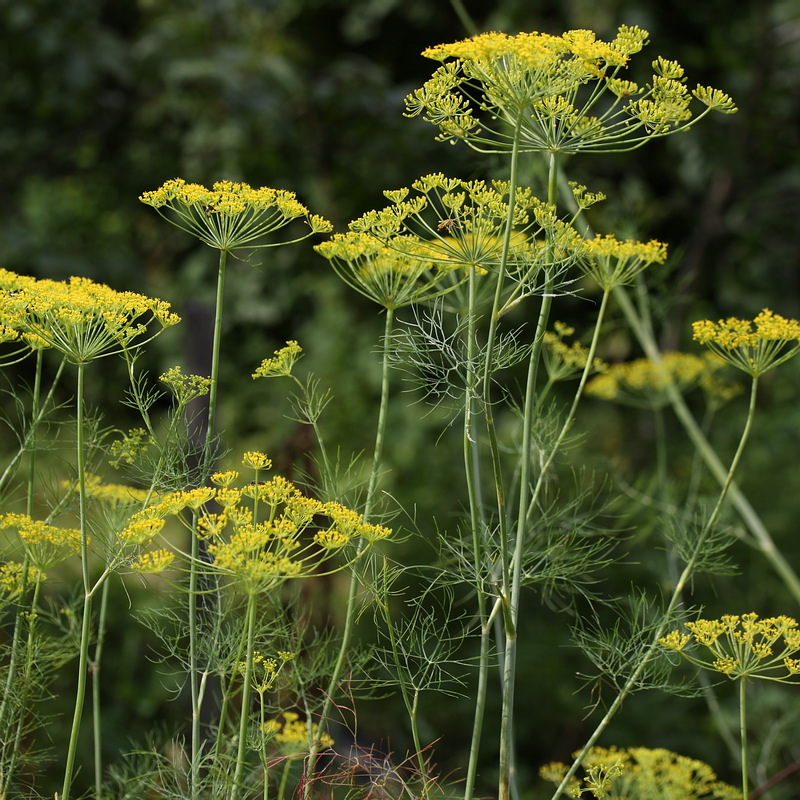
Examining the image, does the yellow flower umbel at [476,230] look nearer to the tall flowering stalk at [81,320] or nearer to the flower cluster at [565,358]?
the tall flowering stalk at [81,320]

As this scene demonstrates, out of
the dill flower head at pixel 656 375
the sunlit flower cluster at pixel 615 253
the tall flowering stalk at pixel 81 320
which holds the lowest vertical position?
the tall flowering stalk at pixel 81 320

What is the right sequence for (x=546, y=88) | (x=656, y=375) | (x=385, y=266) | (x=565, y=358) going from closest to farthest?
(x=546, y=88) < (x=385, y=266) < (x=565, y=358) < (x=656, y=375)

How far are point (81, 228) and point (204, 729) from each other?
4.77m

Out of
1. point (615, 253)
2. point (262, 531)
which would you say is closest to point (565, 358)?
point (615, 253)

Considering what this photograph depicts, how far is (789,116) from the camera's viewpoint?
6555 mm

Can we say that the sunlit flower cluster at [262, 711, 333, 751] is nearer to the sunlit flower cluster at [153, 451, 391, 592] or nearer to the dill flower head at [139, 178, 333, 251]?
the sunlit flower cluster at [153, 451, 391, 592]

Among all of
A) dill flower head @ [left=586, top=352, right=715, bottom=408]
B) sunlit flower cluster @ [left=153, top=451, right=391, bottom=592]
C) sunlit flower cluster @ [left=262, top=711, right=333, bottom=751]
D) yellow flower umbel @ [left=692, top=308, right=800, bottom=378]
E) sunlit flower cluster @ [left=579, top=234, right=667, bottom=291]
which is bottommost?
sunlit flower cluster @ [left=262, top=711, right=333, bottom=751]

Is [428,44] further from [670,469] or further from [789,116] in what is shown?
[670,469]

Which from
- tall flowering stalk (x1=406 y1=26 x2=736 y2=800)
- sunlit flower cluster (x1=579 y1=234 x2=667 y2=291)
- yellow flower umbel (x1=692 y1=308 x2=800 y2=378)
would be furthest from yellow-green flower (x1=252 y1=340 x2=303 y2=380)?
yellow flower umbel (x1=692 y1=308 x2=800 y2=378)

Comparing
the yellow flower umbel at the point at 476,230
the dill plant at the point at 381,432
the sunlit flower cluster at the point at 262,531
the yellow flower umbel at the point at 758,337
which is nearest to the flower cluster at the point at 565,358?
the dill plant at the point at 381,432

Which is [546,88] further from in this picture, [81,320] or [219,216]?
[81,320]

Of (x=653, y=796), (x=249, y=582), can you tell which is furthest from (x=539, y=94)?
(x=653, y=796)

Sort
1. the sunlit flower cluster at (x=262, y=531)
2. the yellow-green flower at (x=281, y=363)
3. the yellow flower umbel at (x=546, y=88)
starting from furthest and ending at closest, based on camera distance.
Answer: the yellow-green flower at (x=281, y=363)
the yellow flower umbel at (x=546, y=88)
the sunlit flower cluster at (x=262, y=531)

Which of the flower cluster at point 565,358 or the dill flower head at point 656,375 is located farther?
the dill flower head at point 656,375
